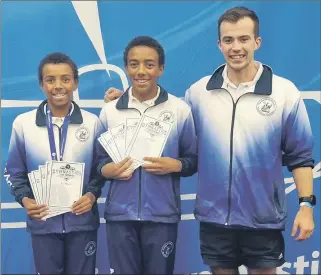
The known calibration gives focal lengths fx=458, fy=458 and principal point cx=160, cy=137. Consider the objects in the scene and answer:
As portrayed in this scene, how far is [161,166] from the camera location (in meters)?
2.07

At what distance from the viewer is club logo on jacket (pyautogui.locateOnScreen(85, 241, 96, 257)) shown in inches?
87.2

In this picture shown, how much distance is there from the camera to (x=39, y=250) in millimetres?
2180

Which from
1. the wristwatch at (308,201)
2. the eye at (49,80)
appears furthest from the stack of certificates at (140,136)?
the wristwatch at (308,201)

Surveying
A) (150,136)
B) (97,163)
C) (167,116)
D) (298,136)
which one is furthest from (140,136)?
(298,136)

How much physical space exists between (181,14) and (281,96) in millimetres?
916

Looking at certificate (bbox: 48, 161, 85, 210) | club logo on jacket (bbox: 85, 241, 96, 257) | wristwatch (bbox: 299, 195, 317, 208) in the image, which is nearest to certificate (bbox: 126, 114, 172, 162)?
certificate (bbox: 48, 161, 85, 210)

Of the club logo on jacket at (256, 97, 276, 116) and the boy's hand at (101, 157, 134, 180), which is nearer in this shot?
the club logo on jacket at (256, 97, 276, 116)

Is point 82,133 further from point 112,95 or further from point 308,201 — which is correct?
point 308,201

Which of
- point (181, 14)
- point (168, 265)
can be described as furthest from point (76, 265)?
point (181, 14)

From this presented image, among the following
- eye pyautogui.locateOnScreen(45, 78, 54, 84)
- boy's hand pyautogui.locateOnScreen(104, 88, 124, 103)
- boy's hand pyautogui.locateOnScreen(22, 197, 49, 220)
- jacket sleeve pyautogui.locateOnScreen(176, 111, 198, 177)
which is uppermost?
eye pyautogui.locateOnScreen(45, 78, 54, 84)

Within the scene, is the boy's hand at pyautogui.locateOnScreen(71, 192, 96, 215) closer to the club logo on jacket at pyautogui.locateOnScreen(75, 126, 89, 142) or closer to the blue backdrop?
the club logo on jacket at pyautogui.locateOnScreen(75, 126, 89, 142)

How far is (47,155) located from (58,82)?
35 centimetres

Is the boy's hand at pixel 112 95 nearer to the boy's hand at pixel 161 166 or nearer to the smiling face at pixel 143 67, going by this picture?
the smiling face at pixel 143 67

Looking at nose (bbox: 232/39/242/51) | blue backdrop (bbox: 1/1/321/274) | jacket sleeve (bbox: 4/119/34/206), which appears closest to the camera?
nose (bbox: 232/39/242/51)
